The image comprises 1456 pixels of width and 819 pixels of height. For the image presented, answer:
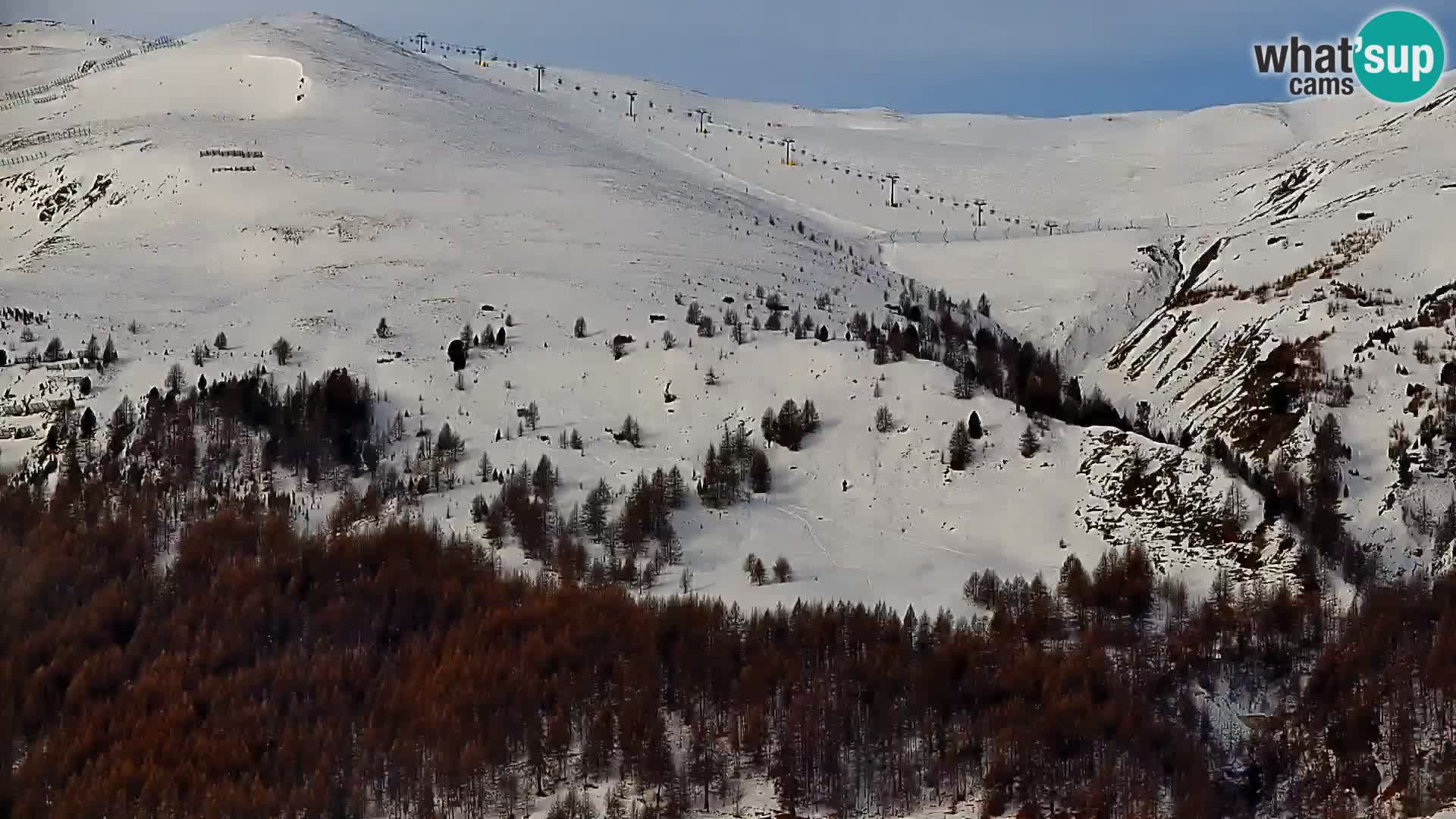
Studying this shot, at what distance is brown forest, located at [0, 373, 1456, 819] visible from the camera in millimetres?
25203

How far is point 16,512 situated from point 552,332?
651 inches

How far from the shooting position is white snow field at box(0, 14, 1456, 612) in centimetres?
3316

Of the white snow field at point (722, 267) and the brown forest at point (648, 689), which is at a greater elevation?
the white snow field at point (722, 267)

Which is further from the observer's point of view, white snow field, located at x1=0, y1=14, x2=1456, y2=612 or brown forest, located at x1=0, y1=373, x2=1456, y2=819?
white snow field, located at x1=0, y1=14, x2=1456, y2=612

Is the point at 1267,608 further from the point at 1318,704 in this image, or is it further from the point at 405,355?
the point at 405,355

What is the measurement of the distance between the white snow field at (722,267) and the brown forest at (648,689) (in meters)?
2.11

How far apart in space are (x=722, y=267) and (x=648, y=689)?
2774 centimetres

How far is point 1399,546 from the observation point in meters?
30.4

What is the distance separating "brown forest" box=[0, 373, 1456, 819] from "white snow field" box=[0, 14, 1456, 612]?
2112 mm

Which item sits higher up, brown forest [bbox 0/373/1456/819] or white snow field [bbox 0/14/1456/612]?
white snow field [bbox 0/14/1456/612]

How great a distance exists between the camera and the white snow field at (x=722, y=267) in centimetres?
3316

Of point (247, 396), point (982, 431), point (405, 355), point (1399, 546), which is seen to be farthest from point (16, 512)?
point (1399, 546)

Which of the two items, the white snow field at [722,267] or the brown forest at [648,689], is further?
the white snow field at [722,267]

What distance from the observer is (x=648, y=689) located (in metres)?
27.0
